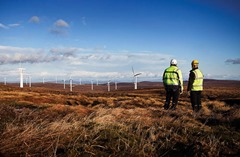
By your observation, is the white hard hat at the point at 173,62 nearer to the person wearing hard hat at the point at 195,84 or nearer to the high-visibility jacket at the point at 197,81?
the person wearing hard hat at the point at 195,84

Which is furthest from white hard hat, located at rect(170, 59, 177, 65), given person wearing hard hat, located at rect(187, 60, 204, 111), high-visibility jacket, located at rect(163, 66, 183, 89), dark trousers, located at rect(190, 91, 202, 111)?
dark trousers, located at rect(190, 91, 202, 111)

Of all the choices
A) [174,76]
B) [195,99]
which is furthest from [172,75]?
[195,99]

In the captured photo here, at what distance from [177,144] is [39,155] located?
104 inches

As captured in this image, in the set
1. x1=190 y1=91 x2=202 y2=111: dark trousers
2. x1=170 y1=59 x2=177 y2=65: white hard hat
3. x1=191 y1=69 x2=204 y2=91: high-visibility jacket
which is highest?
x1=170 y1=59 x2=177 y2=65: white hard hat

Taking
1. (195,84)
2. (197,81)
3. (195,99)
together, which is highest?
(197,81)

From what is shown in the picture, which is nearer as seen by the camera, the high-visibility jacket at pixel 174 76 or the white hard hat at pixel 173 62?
the high-visibility jacket at pixel 174 76

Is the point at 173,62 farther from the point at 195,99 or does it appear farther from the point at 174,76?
the point at 195,99

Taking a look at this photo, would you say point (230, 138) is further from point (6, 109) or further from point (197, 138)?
point (6, 109)

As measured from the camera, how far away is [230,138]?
554 centimetres

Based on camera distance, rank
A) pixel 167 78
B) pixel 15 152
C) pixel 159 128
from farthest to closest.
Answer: pixel 167 78
pixel 159 128
pixel 15 152

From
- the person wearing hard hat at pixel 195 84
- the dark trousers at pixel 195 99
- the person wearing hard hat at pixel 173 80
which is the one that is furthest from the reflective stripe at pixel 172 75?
the dark trousers at pixel 195 99

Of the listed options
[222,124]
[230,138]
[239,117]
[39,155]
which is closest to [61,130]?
[39,155]

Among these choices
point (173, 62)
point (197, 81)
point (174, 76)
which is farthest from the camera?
point (173, 62)

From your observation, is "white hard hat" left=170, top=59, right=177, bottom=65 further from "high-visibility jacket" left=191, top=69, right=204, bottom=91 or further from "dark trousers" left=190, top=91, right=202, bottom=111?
"dark trousers" left=190, top=91, right=202, bottom=111
